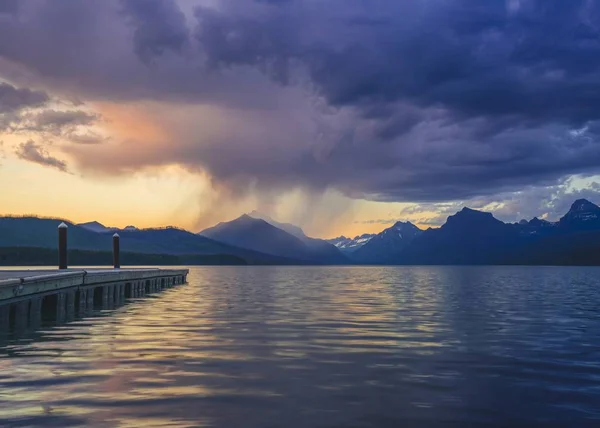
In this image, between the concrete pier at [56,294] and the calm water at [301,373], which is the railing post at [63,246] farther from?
the calm water at [301,373]

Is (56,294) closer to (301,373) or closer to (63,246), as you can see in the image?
(63,246)

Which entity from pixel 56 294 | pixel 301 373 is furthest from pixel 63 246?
pixel 301 373

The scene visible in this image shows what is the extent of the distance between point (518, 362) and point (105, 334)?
1828 cm

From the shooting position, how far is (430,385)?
17.5 m

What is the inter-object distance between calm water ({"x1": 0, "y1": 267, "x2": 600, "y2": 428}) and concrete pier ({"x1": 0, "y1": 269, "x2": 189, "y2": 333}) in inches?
96.9

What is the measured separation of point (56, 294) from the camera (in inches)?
1500

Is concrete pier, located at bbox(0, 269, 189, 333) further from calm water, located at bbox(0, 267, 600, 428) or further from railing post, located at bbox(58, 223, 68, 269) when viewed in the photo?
railing post, located at bbox(58, 223, 68, 269)

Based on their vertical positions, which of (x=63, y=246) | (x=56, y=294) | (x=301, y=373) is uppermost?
(x=63, y=246)

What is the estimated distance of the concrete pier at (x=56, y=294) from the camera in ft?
101

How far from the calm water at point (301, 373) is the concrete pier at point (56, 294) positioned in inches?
96.9

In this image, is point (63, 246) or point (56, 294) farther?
point (63, 246)

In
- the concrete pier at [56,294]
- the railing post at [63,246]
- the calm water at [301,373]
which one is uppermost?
the railing post at [63,246]

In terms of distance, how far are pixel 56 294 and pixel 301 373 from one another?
24.4 metres

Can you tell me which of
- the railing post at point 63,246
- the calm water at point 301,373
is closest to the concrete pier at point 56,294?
the calm water at point 301,373
